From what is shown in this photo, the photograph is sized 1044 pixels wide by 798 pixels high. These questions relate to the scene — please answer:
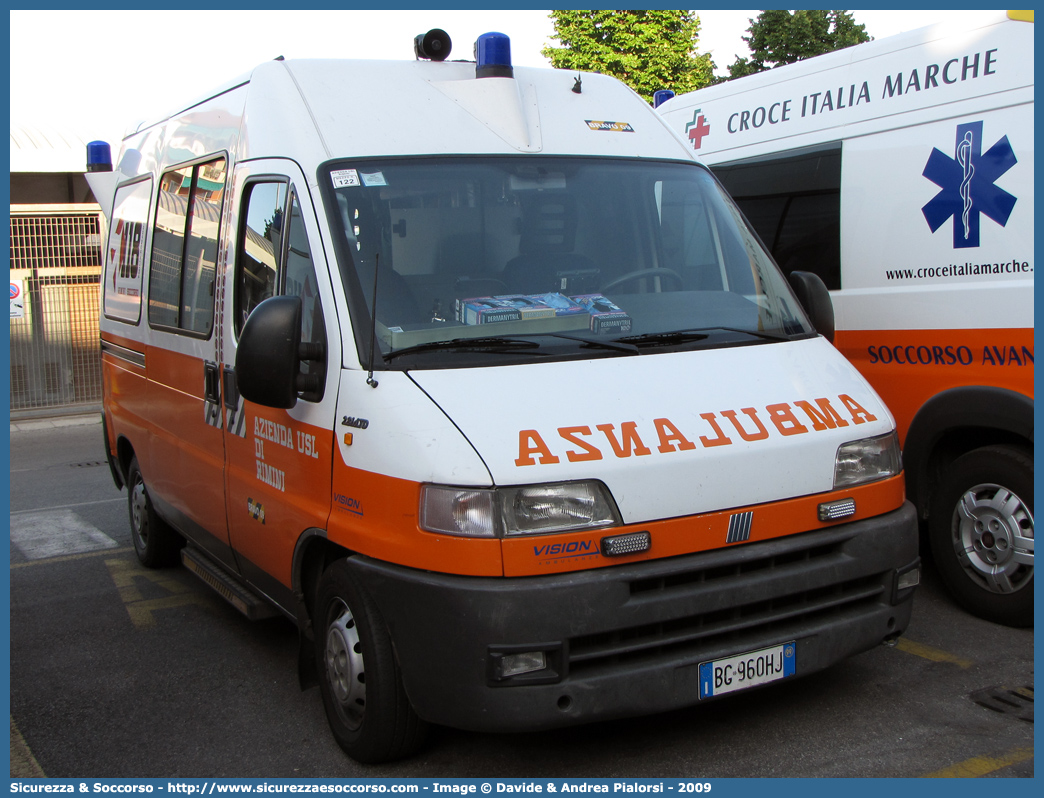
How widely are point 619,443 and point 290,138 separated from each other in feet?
6.19

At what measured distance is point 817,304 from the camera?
15.2 ft

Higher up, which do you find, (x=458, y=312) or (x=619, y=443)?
(x=458, y=312)

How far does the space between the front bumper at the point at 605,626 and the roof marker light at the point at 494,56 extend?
2.25 m

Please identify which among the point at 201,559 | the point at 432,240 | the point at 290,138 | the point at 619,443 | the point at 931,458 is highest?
the point at 290,138

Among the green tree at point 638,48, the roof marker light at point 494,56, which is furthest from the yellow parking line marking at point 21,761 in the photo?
the green tree at point 638,48

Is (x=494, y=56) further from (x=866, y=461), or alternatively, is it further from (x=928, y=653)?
(x=928, y=653)

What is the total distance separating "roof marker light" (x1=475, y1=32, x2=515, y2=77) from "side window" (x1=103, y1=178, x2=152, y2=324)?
2.51 metres

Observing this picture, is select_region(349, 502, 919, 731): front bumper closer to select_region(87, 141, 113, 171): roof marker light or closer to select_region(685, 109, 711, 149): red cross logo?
select_region(685, 109, 711, 149): red cross logo

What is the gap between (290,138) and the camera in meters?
4.22

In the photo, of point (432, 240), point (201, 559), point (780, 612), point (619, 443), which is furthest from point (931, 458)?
point (201, 559)

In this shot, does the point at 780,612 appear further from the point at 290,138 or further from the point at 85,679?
the point at 85,679

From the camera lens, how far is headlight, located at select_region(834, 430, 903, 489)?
3789 millimetres

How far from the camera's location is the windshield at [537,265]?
3840mm

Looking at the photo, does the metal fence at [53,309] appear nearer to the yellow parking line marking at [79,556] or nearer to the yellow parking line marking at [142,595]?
the yellow parking line marking at [79,556]
